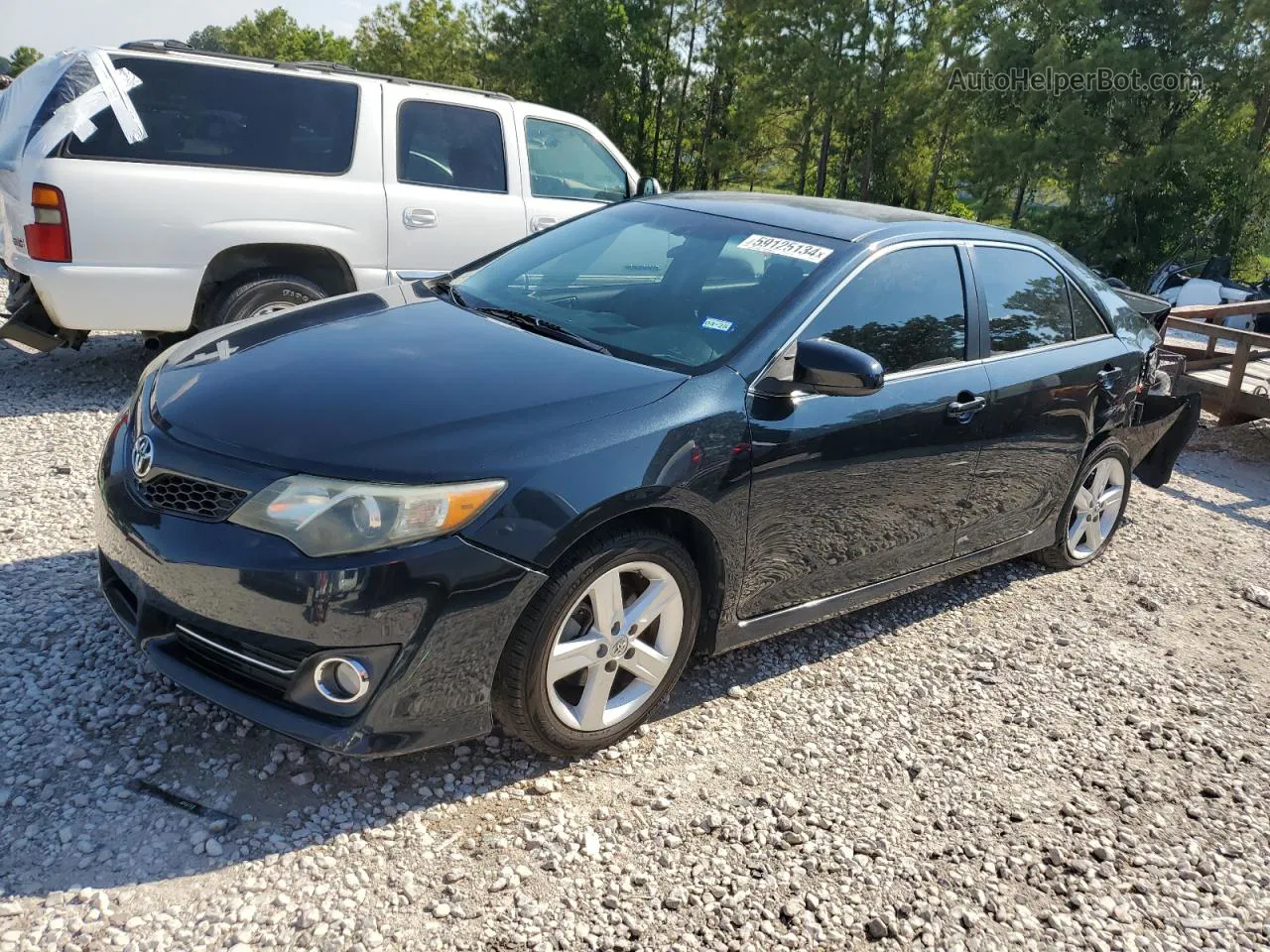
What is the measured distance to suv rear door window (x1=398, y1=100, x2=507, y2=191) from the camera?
21.6 ft

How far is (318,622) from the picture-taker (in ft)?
8.06

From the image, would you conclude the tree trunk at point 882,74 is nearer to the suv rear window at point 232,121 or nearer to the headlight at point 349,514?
the suv rear window at point 232,121

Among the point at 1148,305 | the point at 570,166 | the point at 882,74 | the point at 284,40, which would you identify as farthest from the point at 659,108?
the point at 284,40

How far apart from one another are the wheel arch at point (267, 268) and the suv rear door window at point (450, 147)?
739 millimetres

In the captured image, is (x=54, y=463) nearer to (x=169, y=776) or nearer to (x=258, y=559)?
(x=169, y=776)

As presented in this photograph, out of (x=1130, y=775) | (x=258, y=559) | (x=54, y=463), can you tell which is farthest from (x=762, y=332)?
(x=54, y=463)

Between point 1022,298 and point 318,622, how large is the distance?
126 inches

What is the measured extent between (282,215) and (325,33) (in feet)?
236

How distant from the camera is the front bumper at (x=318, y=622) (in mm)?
2455

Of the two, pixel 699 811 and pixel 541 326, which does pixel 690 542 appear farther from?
pixel 541 326

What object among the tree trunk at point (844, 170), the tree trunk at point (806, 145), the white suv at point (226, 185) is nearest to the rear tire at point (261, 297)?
the white suv at point (226, 185)

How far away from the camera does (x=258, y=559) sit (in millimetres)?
2465

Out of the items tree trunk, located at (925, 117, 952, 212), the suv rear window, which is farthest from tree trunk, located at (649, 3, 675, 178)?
the suv rear window

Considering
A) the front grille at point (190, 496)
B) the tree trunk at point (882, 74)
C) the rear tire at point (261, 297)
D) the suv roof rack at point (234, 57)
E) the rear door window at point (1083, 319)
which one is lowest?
the rear tire at point (261, 297)
